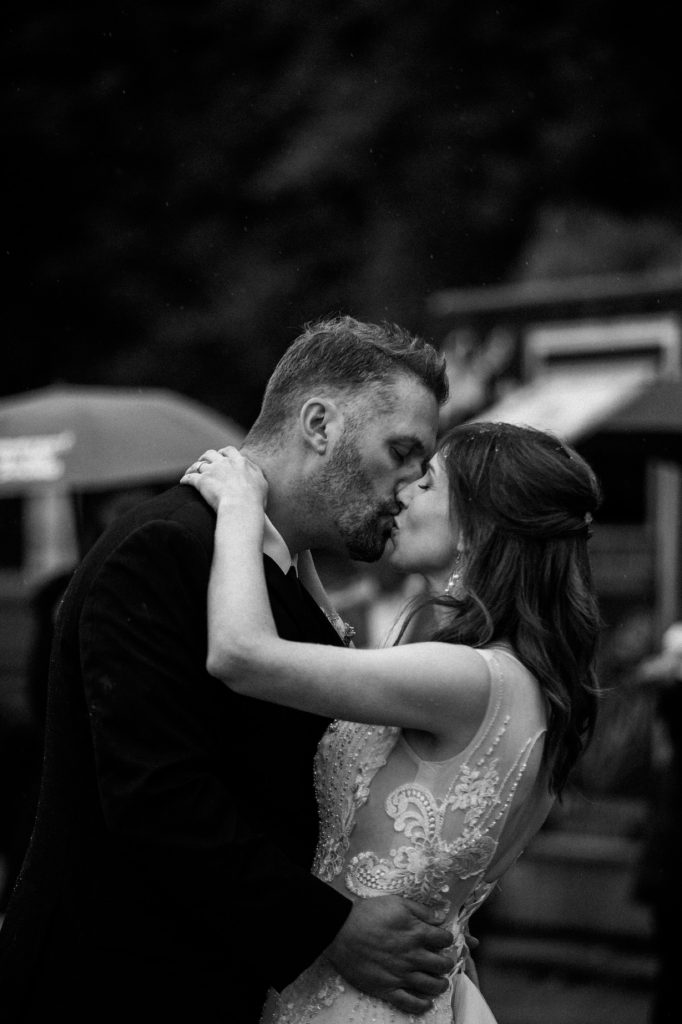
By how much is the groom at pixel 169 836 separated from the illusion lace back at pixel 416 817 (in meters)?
0.05

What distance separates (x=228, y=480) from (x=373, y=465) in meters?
0.30

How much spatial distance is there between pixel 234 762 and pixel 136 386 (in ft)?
41.5

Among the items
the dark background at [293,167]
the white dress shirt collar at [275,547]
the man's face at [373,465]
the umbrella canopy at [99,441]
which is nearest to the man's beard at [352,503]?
the man's face at [373,465]

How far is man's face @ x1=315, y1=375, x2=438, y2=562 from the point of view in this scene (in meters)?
2.65

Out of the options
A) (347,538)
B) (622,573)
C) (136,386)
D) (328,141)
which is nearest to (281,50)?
(328,141)

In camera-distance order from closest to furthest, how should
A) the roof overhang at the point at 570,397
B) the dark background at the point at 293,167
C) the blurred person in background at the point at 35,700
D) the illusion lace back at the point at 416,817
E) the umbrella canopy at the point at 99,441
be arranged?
the illusion lace back at the point at 416,817
the blurred person in background at the point at 35,700
the umbrella canopy at the point at 99,441
the roof overhang at the point at 570,397
the dark background at the point at 293,167

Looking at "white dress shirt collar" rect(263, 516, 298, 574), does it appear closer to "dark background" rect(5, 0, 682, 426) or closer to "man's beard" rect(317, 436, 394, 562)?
"man's beard" rect(317, 436, 394, 562)

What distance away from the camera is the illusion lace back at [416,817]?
246 cm

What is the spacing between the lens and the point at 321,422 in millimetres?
2652

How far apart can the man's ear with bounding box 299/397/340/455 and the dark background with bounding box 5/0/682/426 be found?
10.6m

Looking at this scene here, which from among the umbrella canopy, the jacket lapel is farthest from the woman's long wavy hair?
the umbrella canopy

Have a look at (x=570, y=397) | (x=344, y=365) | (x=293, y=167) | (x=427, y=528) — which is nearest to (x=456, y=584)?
(x=427, y=528)

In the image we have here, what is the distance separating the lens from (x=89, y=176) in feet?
47.0

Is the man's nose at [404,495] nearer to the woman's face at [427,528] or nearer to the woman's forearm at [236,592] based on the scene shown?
the woman's face at [427,528]
